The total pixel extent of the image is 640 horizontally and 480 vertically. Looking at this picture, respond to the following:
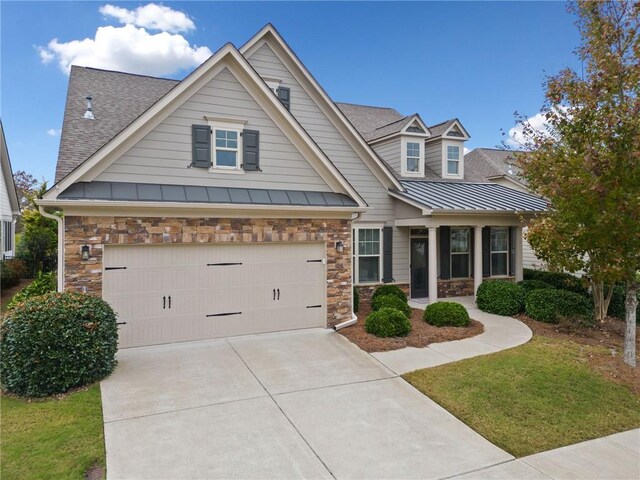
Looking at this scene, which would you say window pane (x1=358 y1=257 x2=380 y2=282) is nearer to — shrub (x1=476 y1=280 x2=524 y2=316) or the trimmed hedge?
shrub (x1=476 y1=280 x2=524 y2=316)

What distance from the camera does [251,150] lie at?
31.8 ft

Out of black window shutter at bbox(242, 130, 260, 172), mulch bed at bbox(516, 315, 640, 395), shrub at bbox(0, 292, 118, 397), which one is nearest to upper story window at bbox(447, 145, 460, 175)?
mulch bed at bbox(516, 315, 640, 395)

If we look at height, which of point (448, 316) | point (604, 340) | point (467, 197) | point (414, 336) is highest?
point (467, 197)

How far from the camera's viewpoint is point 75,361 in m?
6.41

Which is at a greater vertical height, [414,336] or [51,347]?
[51,347]

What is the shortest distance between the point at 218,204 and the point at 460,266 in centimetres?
1011

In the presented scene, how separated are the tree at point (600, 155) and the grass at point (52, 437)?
8808mm

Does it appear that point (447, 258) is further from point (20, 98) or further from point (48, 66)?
point (20, 98)

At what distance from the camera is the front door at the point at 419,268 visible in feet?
47.6

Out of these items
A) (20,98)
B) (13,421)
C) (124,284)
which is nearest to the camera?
(13,421)

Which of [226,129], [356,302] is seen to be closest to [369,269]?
[356,302]

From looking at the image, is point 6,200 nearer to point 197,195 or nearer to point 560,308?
point 197,195

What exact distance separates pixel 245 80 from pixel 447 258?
9.55 m

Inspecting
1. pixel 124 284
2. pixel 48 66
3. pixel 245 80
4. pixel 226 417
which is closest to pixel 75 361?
pixel 124 284
